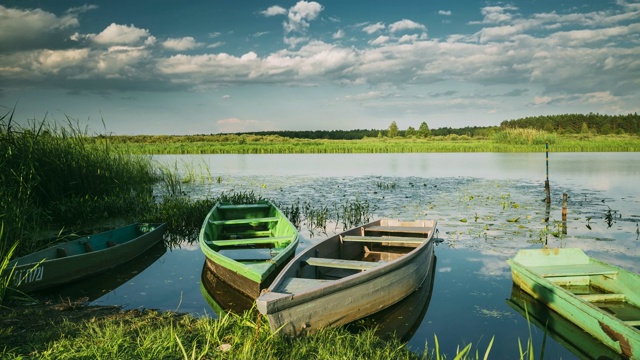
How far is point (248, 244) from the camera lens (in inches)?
405

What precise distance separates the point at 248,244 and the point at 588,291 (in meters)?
6.90

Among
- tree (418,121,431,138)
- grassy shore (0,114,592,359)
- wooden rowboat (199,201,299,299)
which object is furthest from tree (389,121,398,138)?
wooden rowboat (199,201,299,299)

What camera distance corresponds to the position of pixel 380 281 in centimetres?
576

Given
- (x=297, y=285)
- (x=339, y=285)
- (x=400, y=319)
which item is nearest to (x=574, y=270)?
(x=400, y=319)

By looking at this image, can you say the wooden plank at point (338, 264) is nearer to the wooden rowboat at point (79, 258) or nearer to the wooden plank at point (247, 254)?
the wooden plank at point (247, 254)

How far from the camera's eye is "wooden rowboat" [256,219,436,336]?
4535mm

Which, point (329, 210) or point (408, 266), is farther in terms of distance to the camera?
point (329, 210)

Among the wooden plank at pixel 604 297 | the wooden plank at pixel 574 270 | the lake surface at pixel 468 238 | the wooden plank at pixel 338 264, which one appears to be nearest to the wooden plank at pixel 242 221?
the lake surface at pixel 468 238

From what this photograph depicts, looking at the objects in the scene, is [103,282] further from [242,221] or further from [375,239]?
[375,239]

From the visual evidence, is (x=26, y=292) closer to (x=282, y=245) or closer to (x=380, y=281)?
(x=282, y=245)

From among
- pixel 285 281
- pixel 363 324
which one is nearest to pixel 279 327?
pixel 285 281

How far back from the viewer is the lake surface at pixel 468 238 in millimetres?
6188

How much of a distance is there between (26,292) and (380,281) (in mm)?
5172

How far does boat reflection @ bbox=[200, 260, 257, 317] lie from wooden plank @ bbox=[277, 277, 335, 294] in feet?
4.61
